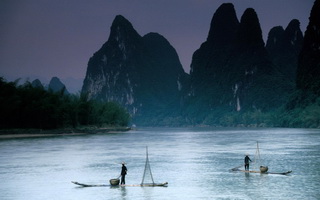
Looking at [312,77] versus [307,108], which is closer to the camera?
[307,108]

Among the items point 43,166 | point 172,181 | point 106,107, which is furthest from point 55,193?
point 106,107

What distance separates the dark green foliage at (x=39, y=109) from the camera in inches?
3305

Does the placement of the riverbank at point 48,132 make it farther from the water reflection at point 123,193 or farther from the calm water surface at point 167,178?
the water reflection at point 123,193

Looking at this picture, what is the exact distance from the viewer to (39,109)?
290ft

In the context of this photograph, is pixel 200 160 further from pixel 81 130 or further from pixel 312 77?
pixel 312 77

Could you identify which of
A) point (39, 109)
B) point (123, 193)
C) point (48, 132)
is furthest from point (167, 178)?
point (48, 132)

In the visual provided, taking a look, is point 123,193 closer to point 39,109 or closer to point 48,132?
point 39,109

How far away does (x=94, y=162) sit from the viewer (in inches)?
1497

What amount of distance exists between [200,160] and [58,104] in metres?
65.3

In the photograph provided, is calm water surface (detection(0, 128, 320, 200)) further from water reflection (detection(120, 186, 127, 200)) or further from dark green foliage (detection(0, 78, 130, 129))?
dark green foliage (detection(0, 78, 130, 129))

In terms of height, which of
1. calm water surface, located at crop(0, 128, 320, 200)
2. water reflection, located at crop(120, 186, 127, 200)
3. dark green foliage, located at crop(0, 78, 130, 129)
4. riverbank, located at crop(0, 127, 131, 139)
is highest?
dark green foliage, located at crop(0, 78, 130, 129)

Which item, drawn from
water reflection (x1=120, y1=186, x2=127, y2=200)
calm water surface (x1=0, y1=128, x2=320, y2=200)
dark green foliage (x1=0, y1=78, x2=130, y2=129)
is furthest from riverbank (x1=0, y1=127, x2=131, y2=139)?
water reflection (x1=120, y1=186, x2=127, y2=200)

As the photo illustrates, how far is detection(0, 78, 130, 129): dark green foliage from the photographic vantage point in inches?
3305

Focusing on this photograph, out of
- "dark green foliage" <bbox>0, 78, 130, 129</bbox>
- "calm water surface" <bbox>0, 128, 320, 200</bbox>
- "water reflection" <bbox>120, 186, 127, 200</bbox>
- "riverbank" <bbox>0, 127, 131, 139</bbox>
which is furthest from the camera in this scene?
"dark green foliage" <bbox>0, 78, 130, 129</bbox>
